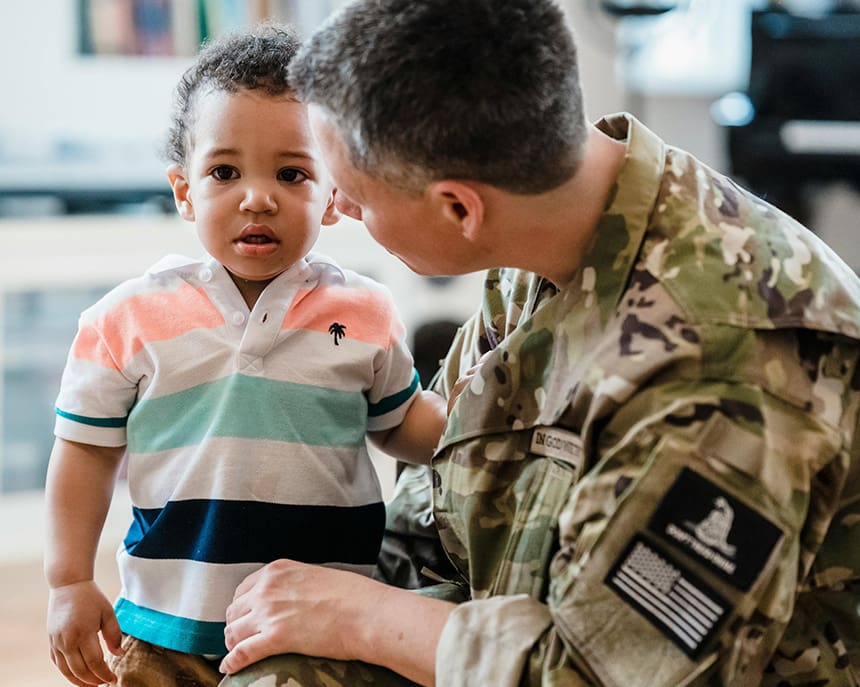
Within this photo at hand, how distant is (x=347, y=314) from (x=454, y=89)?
354 mm

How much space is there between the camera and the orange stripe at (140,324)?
1.18 metres

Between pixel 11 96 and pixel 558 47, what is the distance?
107 inches

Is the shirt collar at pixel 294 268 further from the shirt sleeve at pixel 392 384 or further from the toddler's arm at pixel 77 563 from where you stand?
the toddler's arm at pixel 77 563

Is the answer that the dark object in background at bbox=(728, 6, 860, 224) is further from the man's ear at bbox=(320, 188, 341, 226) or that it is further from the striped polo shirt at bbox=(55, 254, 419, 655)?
the striped polo shirt at bbox=(55, 254, 419, 655)

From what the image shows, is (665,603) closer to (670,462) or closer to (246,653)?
(670,462)

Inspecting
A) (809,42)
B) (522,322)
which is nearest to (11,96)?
(809,42)

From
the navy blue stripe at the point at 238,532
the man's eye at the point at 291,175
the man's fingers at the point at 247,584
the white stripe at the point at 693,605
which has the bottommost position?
the man's fingers at the point at 247,584

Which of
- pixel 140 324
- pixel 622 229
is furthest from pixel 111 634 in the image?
pixel 622 229

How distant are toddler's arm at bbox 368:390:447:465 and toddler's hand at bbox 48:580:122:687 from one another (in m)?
0.35

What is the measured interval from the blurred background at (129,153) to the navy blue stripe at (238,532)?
175cm

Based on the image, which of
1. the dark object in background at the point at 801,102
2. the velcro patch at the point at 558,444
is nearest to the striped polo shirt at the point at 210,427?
the velcro patch at the point at 558,444

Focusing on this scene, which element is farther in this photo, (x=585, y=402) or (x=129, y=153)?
(x=129, y=153)

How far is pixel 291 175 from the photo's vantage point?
1198mm

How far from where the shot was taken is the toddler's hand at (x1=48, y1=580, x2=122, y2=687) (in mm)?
1178
